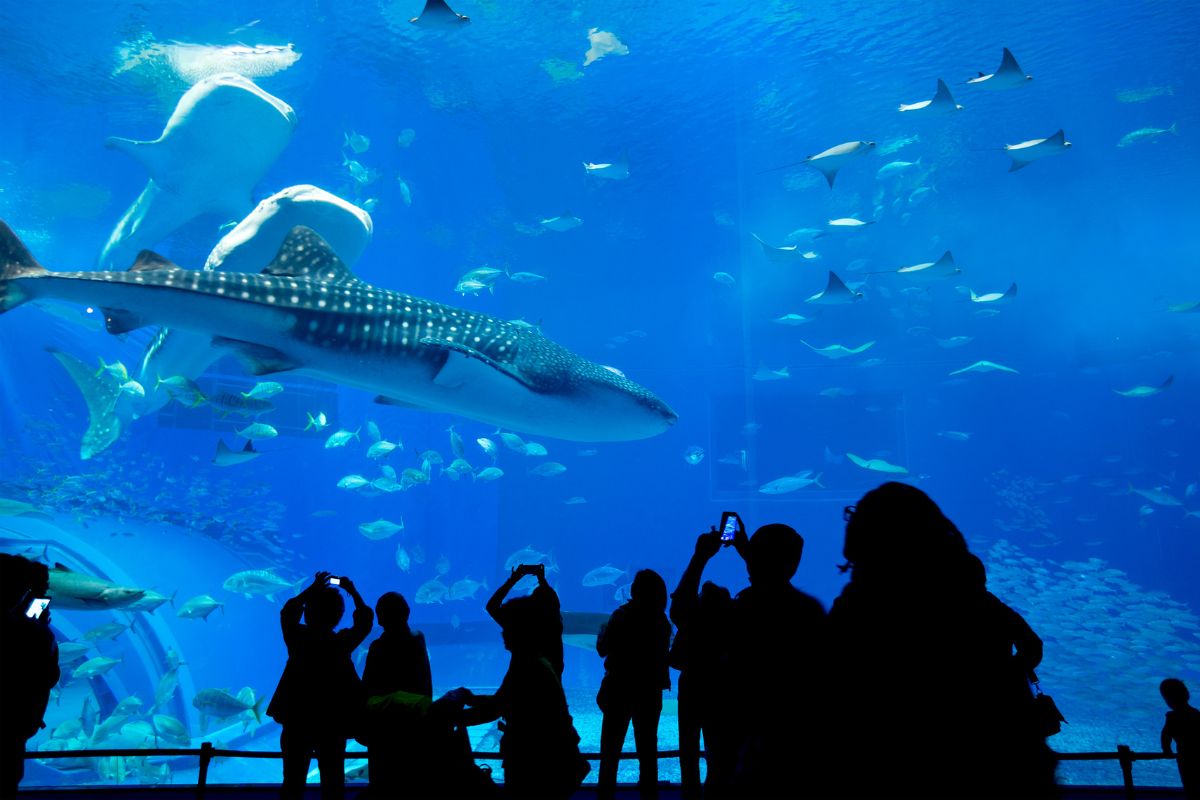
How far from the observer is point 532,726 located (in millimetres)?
1996

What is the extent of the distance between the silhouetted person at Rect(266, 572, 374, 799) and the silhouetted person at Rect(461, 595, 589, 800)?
0.74 m

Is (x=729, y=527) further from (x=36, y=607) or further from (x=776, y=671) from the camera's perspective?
(x=36, y=607)

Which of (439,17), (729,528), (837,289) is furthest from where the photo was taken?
(837,289)

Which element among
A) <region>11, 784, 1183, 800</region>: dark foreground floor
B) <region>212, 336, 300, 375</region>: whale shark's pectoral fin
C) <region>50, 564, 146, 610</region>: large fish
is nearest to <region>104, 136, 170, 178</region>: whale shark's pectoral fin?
<region>50, 564, 146, 610</region>: large fish

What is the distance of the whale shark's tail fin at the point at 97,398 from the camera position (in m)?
10.8

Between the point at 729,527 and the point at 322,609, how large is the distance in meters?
1.57

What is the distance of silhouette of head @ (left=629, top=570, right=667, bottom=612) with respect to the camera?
2631mm

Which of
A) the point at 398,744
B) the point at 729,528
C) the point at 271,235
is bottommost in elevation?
the point at 398,744

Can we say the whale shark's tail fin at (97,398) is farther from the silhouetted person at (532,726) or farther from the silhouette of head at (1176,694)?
the silhouette of head at (1176,694)

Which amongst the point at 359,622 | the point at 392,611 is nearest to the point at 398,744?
the point at 392,611

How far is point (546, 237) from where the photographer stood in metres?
22.3

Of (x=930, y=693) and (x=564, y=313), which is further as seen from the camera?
(x=564, y=313)

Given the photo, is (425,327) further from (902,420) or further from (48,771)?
(902,420)

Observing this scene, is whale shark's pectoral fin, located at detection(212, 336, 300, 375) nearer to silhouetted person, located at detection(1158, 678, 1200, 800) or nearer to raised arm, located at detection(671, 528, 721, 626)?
raised arm, located at detection(671, 528, 721, 626)
